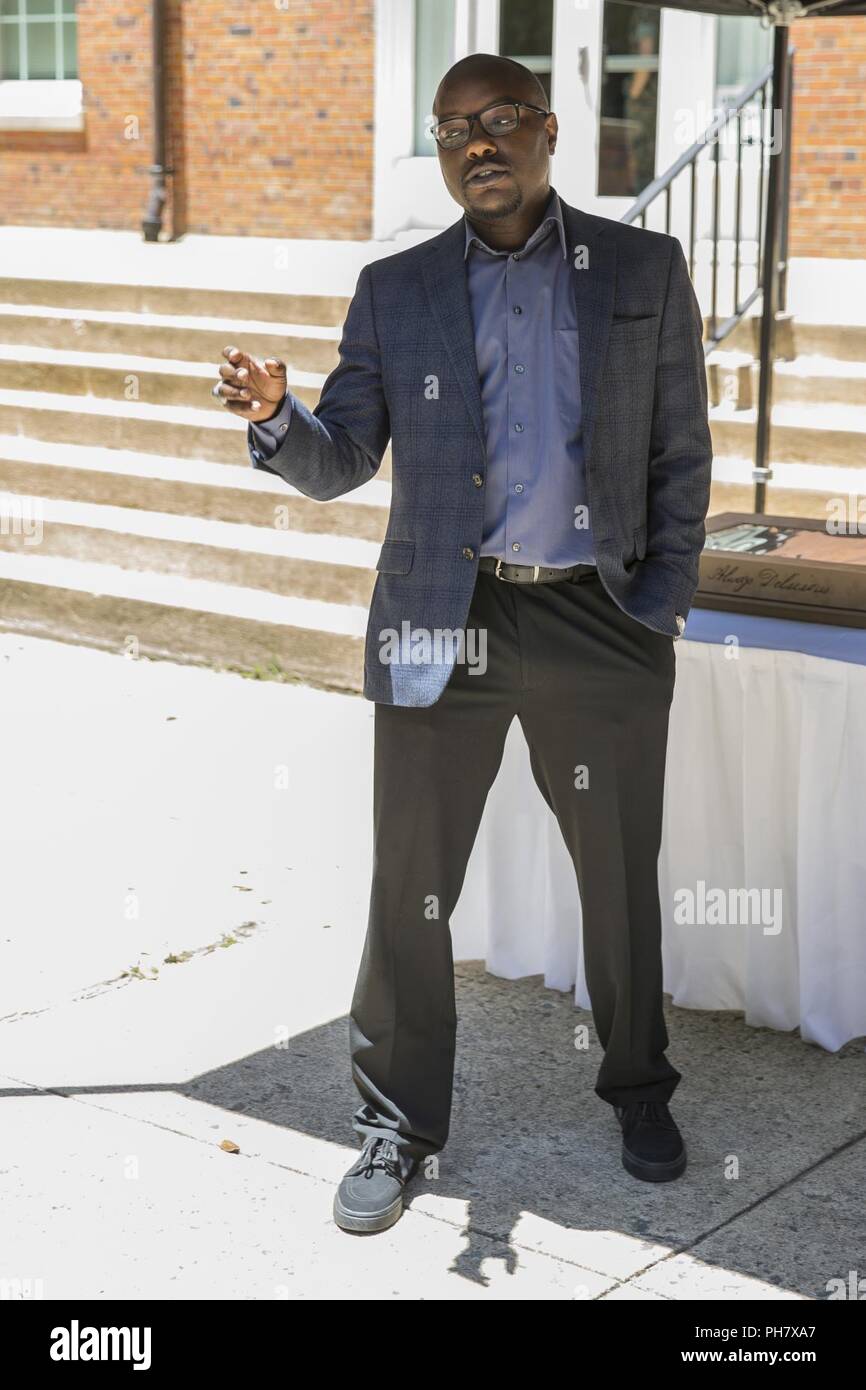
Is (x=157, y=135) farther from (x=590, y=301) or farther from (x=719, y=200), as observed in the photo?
(x=590, y=301)

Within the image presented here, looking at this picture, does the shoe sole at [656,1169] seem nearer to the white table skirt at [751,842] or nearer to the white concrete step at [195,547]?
the white table skirt at [751,842]

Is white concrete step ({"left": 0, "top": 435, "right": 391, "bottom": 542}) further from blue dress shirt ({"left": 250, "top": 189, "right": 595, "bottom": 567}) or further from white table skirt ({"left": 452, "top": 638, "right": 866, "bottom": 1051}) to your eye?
blue dress shirt ({"left": 250, "top": 189, "right": 595, "bottom": 567})

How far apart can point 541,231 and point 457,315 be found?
226 mm

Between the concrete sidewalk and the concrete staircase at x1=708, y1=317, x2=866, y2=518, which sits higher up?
the concrete staircase at x1=708, y1=317, x2=866, y2=518

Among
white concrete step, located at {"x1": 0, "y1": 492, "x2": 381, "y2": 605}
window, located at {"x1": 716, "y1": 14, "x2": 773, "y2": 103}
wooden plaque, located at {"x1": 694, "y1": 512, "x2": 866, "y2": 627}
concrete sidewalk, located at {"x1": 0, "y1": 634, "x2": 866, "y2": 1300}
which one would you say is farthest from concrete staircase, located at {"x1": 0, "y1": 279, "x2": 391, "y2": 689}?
wooden plaque, located at {"x1": 694, "y1": 512, "x2": 866, "y2": 627}

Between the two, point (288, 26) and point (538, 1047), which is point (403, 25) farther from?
point (538, 1047)

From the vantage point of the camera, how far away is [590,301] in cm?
329

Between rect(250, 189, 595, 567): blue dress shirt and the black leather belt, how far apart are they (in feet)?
0.08

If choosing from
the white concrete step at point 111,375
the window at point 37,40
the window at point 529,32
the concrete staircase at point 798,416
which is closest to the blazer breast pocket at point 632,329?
the concrete staircase at point 798,416

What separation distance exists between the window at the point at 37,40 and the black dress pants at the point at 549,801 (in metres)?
10.5

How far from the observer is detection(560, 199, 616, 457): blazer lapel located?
3.28m

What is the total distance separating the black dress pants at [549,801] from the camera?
3.38 m

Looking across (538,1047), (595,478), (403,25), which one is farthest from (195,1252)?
(403,25)

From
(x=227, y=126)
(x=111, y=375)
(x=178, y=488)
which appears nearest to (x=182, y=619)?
(x=178, y=488)
